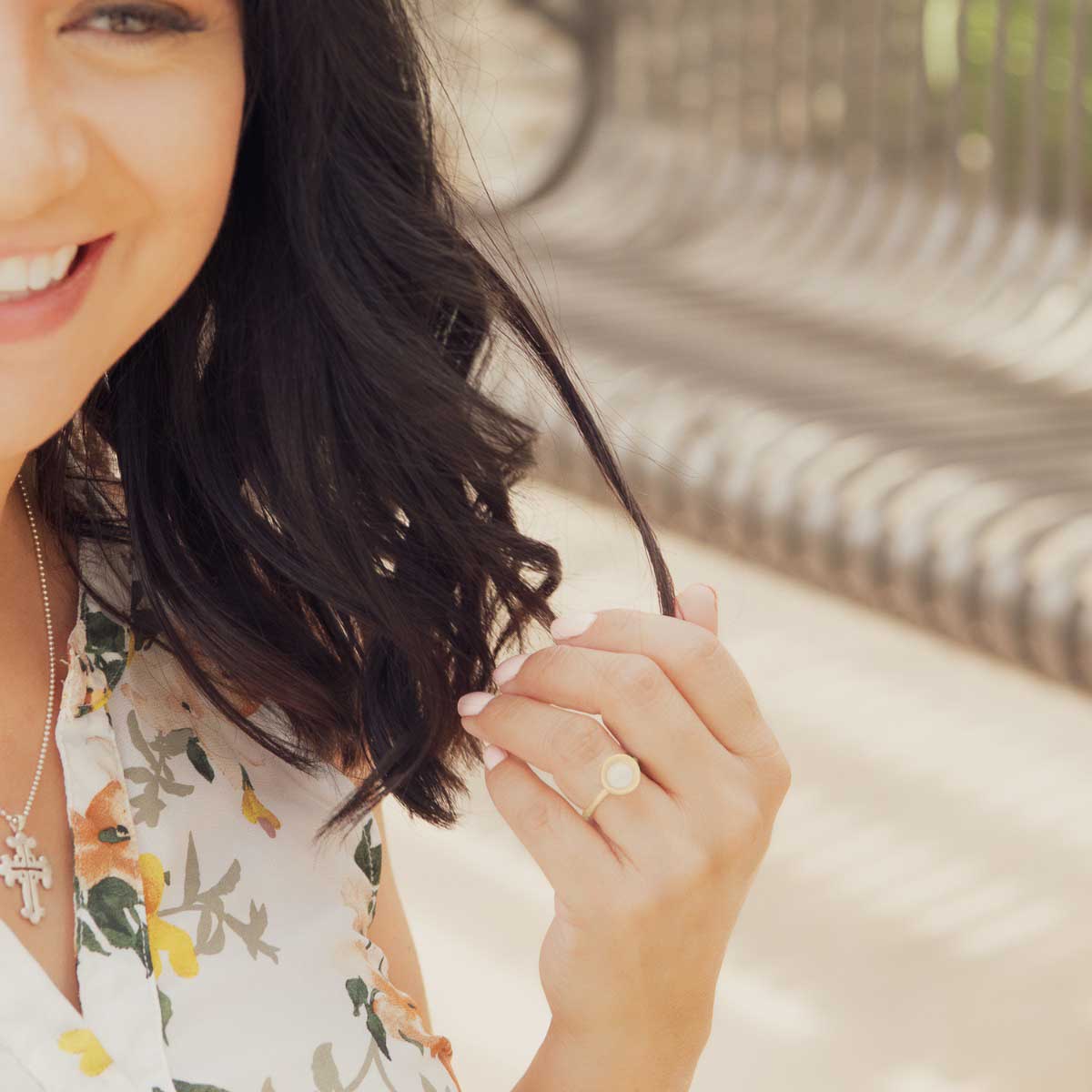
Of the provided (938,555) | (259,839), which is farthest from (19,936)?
(938,555)

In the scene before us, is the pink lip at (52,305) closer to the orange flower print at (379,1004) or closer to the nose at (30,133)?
the nose at (30,133)

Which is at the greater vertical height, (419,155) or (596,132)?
(419,155)

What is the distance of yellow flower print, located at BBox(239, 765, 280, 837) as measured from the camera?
1413mm

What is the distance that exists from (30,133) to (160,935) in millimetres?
520

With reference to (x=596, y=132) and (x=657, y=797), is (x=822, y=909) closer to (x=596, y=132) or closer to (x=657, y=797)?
(x=657, y=797)

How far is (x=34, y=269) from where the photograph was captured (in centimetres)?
122

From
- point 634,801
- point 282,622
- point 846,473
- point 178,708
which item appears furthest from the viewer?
point 846,473

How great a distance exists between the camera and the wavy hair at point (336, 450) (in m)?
1.49

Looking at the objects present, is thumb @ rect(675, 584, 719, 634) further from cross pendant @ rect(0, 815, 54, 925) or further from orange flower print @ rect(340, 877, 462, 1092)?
cross pendant @ rect(0, 815, 54, 925)

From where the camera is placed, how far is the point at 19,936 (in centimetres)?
124

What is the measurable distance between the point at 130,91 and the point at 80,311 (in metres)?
0.14

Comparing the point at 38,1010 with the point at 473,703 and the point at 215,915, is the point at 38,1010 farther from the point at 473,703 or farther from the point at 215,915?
the point at 473,703

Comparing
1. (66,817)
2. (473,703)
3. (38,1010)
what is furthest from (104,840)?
(473,703)

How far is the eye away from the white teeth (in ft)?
0.45
